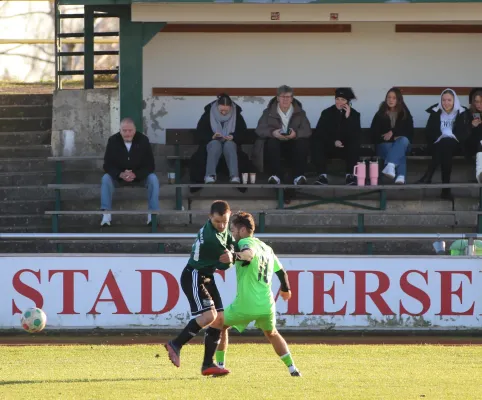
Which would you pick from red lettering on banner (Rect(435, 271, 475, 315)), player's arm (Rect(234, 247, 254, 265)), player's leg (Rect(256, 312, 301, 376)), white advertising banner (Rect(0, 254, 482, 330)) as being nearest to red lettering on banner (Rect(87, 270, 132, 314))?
white advertising banner (Rect(0, 254, 482, 330))

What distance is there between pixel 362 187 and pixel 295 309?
2.49 m

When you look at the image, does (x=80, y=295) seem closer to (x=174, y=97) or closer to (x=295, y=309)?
(x=295, y=309)

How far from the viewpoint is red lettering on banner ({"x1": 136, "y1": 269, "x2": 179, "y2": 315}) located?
49.6 feet

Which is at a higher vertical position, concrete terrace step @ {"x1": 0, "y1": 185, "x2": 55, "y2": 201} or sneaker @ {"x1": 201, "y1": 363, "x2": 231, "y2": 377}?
concrete terrace step @ {"x1": 0, "y1": 185, "x2": 55, "y2": 201}

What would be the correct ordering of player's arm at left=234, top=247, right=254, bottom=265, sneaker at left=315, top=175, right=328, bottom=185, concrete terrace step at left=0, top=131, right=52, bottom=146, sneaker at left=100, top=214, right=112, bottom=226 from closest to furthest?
1. player's arm at left=234, top=247, right=254, bottom=265
2. sneaker at left=100, top=214, right=112, bottom=226
3. sneaker at left=315, top=175, right=328, bottom=185
4. concrete terrace step at left=0, top=131, right=52, bottom=146

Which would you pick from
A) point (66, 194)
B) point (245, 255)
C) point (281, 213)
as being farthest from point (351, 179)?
point (245, 255)

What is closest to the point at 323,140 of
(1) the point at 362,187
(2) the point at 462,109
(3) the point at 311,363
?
(1) the point at 362,187

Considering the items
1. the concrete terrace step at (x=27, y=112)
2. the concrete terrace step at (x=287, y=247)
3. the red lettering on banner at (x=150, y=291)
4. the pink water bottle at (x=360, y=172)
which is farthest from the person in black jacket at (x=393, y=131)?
the concrete terrace step at (x=27, y=112)

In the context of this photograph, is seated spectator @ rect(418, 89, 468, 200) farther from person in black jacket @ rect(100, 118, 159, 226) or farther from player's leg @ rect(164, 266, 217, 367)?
player's leg @ rect(164, 266, 217, 367)

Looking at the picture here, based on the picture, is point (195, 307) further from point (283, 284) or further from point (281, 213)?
point (281, 213)

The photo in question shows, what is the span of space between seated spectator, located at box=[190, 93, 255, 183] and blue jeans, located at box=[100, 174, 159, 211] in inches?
32.7

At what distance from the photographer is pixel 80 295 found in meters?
15.1

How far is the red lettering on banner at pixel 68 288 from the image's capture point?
49.5ft

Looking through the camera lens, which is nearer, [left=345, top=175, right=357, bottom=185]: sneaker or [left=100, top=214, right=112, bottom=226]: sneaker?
[left=100, top=214, right=112, bottom=226]: sneaker
